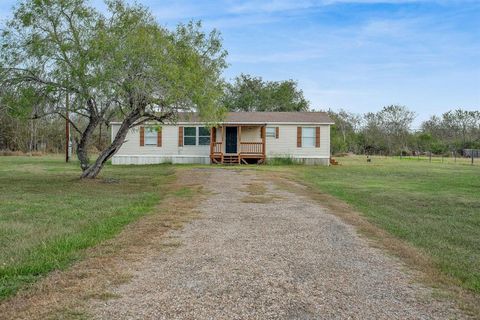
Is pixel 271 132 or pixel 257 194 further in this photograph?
pixel 271 132

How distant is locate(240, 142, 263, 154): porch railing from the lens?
84.8ft

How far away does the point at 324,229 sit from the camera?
7133mm

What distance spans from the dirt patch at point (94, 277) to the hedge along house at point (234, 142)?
Result: 1830 cm

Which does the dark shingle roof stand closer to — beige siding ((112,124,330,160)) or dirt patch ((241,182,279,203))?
beige siding ((112,124,330,160))

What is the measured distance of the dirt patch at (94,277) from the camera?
3.53m

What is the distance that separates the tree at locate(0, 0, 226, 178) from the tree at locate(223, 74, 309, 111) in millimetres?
29296

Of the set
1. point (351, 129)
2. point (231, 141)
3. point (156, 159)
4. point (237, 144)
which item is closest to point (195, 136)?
point (231, 141)

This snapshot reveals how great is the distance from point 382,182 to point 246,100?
95.2ft

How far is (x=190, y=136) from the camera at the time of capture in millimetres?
26547

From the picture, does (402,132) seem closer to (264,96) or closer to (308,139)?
(264,96)

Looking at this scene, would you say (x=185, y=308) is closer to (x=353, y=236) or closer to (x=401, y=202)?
(x=353, y=236)

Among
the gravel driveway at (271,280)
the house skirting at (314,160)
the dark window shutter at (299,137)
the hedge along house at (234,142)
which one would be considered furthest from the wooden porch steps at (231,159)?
the gravel driveway at (271,280)

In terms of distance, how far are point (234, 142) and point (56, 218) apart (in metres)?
19.2

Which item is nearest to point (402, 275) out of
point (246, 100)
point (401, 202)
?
point (401, 202)
